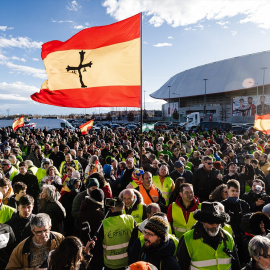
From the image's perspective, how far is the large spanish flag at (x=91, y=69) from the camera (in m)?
5.41

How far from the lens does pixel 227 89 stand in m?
60.5

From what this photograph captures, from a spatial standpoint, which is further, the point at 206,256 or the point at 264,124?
the point at 264,124

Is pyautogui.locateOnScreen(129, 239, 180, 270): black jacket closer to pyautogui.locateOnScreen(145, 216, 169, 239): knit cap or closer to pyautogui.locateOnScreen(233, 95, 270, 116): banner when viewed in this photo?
pyautogui.locateOnScreen(145, 216, 169, 239): knit cap

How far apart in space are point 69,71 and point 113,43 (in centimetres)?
124

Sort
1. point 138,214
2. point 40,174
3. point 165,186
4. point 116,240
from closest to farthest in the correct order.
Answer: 1. point 116,240
2. point 138,214
3. point 165,186
4. point 40,174

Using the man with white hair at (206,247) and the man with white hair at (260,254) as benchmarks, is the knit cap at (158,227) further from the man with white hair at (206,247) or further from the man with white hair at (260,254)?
the man with white hair at (260,254)

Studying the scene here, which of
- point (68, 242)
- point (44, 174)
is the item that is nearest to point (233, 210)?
point (68, 242)

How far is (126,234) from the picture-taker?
3121 millimetres

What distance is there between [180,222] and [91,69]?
12.9ft

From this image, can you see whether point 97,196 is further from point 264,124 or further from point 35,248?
point 264,124

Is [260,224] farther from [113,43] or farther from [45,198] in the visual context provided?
[113,43]

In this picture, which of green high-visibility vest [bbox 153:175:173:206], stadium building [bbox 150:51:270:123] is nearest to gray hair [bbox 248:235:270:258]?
green high-visibility vest [bbox 153:175:173:206]

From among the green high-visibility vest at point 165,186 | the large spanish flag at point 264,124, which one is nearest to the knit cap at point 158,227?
the green high-visibility vest at point 165,186

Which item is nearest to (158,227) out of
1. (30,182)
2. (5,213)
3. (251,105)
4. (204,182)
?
(5,213)
